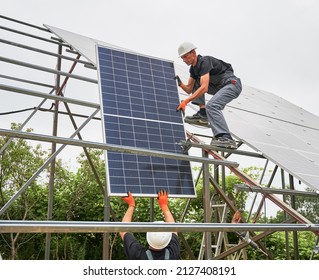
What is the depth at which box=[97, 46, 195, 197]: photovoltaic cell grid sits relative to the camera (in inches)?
181

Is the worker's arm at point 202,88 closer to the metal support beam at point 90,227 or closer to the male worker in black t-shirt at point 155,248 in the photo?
the male worker in black t-shirt at point 155,248

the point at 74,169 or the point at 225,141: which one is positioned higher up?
the point at 74,169

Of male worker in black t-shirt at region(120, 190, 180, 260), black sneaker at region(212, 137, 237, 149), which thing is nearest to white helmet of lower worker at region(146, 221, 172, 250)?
male worker in black t-shirt at region(120, 190, 180, 260)

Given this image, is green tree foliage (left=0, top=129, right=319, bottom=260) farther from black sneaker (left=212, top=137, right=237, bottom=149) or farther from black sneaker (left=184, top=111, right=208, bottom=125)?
black sneaker (left=212, top=137, right=237, bottom=149)

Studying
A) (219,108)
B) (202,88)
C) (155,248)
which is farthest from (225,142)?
(155,248)

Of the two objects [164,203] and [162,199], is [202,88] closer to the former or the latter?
[162,199]

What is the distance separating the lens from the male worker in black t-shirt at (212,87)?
5.12m

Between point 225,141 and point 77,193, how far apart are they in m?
8.38

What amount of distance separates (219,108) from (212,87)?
624 mm

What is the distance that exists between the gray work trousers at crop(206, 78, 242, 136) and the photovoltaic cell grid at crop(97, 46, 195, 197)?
451mm

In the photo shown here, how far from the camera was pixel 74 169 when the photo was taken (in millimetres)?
14258

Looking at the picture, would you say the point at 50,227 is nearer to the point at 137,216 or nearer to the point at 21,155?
the point at 21,155
